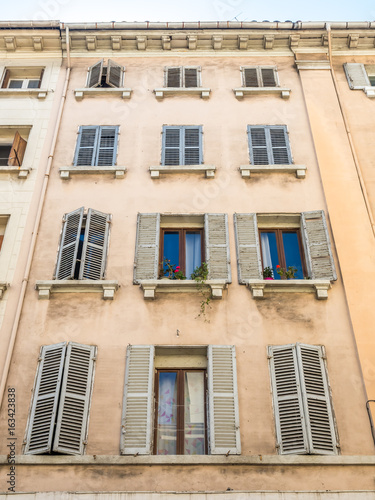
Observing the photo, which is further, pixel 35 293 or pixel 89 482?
pixel 35 293

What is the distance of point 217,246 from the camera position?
41.7ft

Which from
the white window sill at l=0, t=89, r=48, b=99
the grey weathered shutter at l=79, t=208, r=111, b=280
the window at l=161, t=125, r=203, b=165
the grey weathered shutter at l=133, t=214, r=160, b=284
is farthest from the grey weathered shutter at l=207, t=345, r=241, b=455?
the white window sill at l=0, t=89, r=48, b=99

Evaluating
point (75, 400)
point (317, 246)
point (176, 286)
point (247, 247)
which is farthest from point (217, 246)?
point (75, 400)

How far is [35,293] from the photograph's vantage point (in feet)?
39.4

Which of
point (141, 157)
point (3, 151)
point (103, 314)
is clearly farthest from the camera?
point (3, 151)

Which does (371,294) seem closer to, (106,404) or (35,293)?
(106,404)

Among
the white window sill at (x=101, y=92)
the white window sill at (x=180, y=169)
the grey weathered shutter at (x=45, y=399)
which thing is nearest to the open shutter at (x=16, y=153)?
the white window sill at (x=101, y=92)

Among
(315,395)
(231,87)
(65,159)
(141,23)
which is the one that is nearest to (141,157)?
(65,159)

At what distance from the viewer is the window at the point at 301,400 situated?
389 inches

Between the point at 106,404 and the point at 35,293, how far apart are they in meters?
2.98

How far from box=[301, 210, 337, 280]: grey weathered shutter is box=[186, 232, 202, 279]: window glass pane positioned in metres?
2.41

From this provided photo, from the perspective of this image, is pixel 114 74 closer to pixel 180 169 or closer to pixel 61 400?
pixel 180 169

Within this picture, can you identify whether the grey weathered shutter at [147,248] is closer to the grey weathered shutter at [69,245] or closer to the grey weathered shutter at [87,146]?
the grey weathered shutter at [69,245]

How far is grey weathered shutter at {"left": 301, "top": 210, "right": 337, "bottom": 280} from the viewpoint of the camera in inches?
482
